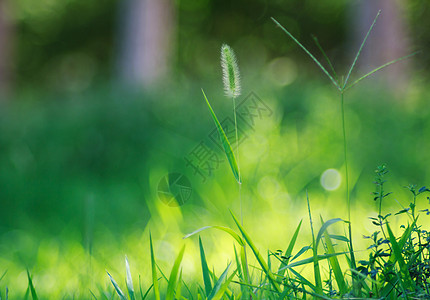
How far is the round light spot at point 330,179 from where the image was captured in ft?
8.71

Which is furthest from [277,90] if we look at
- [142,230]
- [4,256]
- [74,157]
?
[4,256]

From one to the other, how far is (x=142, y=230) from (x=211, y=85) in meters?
2.76

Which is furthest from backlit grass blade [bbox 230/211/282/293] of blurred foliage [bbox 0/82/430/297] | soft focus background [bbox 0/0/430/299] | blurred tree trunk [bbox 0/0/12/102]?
blurred tree trunk [bbox 0/0/12/102]

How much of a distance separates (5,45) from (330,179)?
355 inches

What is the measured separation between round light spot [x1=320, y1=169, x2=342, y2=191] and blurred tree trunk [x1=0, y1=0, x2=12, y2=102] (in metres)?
8.16

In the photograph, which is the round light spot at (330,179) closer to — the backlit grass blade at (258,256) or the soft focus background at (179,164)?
the soft focus background at (179,164)

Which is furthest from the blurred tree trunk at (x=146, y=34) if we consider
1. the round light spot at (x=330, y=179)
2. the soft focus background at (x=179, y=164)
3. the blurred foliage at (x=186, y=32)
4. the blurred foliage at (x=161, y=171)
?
the blurred foliage at (x=186, y=32)

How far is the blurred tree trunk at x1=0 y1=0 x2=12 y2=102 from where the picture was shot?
9391 millimetres

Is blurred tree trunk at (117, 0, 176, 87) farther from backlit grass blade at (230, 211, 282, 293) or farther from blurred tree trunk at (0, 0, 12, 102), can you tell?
backlit grass blade at (230, 211, 282, 293)

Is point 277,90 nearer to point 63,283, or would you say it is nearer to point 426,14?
point 63,283

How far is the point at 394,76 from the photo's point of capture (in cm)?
640

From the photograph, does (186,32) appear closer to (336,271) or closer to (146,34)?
(146,34)

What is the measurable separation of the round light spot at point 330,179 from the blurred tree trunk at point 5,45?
8.16 metres

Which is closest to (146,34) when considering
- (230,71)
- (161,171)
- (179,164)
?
(179,164)
